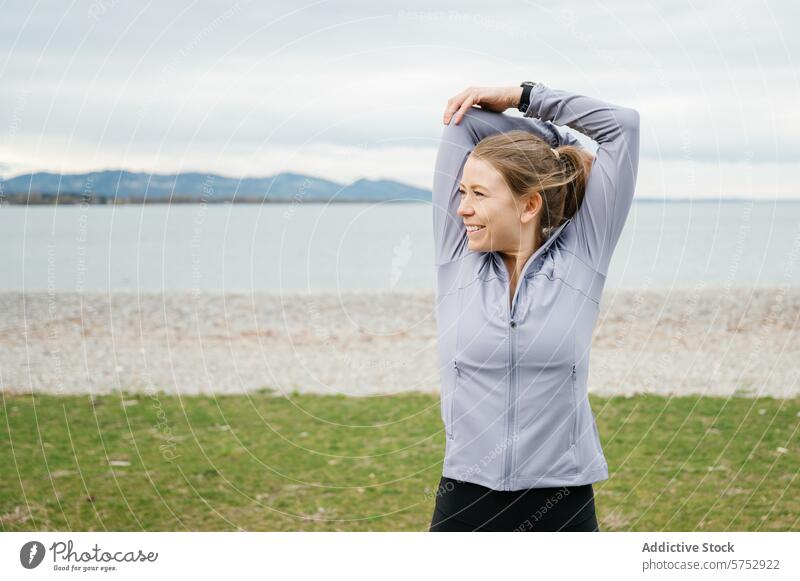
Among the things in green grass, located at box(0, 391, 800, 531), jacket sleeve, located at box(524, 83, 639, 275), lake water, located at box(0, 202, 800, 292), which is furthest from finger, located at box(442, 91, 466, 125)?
lake water, located at box(0, 202, 800, 292)

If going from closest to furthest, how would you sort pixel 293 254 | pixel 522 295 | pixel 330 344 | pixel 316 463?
1. pixel 522 295
2. pixel 316 463
3. pixel 330 344
4. pixel 293 254

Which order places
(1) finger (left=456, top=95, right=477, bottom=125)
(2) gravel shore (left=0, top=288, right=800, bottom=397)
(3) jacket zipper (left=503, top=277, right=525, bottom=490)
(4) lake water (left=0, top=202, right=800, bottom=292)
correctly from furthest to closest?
(4) lake water (left=0, top=202, right=800, bottom=292)
(2) gravel shore (left=0, top=288, right=800, bottom=397)
(1) finger (left=456, top=95, right=477, bottom=125)
(3) jacket zipper (left=503, top=277, right=525, bottom=490)

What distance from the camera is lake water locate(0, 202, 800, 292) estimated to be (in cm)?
2223

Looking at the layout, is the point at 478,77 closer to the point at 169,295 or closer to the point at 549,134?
the point at 549,134

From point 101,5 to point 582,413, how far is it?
13.9ft

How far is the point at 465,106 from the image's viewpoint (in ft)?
8.93

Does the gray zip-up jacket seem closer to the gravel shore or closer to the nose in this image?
the nose

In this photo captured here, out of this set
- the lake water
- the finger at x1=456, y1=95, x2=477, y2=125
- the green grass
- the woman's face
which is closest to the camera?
the woman's face

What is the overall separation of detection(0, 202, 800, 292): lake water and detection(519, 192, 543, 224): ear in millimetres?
8195

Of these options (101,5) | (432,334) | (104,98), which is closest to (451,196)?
(101,5)

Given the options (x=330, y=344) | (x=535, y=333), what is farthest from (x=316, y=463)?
(x=330, y=344)
